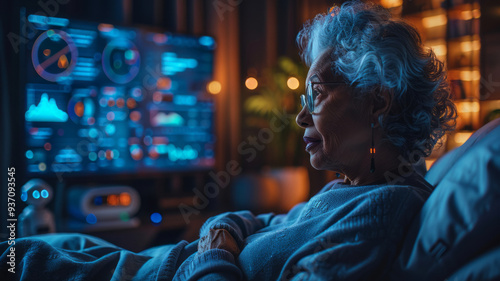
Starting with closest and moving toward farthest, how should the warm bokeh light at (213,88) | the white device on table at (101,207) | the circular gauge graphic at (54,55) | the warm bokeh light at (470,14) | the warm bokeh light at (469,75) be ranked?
the circular gauge graphic at (54,55)
the white device on table at (101,207)
the warm bokeh light at (213,88)
the warm bokeh light at (470,14)
the warm bokeh light at (469,75)

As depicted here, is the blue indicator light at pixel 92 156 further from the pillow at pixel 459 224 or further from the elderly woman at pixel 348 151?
the pillow at pixel 459 224

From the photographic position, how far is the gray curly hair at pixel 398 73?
94cm

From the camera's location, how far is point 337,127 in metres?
0.99

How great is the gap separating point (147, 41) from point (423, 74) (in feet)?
6.67

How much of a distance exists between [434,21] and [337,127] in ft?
10.7

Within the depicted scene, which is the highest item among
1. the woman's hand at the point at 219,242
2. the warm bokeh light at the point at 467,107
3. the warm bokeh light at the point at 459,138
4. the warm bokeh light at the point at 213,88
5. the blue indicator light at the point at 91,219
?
the warm bokeh light at the point at 213,88

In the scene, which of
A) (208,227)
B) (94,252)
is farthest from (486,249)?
(94,252)

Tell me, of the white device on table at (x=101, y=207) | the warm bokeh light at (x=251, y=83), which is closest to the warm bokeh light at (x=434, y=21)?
the warm bokeh light at (x=251, y=83)

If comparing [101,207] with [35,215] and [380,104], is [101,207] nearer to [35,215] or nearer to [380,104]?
[35,215]

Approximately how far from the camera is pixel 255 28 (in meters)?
3.55

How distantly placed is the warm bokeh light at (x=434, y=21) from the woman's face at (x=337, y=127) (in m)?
3.08

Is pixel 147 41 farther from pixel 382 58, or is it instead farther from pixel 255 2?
pixel 382 58

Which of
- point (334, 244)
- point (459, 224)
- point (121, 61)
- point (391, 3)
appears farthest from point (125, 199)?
point (391, 3)

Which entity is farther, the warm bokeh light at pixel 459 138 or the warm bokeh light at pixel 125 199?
A: the warm bokeh light at pixel 459 138
